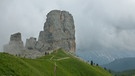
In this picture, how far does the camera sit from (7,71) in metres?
86.9

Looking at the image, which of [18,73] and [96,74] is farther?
[96,74]

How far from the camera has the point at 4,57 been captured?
101 m

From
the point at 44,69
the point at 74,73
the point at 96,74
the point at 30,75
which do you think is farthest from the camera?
the point at 96,74

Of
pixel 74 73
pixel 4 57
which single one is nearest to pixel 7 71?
pixel 4 57

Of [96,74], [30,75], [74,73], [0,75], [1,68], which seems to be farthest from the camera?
[96,74]

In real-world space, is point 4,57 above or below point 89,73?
above

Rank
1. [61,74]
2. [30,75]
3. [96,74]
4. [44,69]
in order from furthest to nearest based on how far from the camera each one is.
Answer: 1. [96,74]
2. [61,74]
3. [44,69]
4. [30,75]

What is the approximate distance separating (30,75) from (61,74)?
54.4 m

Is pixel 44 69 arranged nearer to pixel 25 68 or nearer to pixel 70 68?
pixel 25 68

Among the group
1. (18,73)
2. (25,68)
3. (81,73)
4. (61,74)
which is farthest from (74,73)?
(18,73)

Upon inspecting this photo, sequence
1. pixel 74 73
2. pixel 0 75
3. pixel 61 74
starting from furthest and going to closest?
pixel 74 73, pixel 61 74, pixel 0 75

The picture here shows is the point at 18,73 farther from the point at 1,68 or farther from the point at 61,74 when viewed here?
the point at 61,74

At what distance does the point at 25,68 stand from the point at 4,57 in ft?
27.9

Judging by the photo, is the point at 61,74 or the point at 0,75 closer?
the point at 0,75
